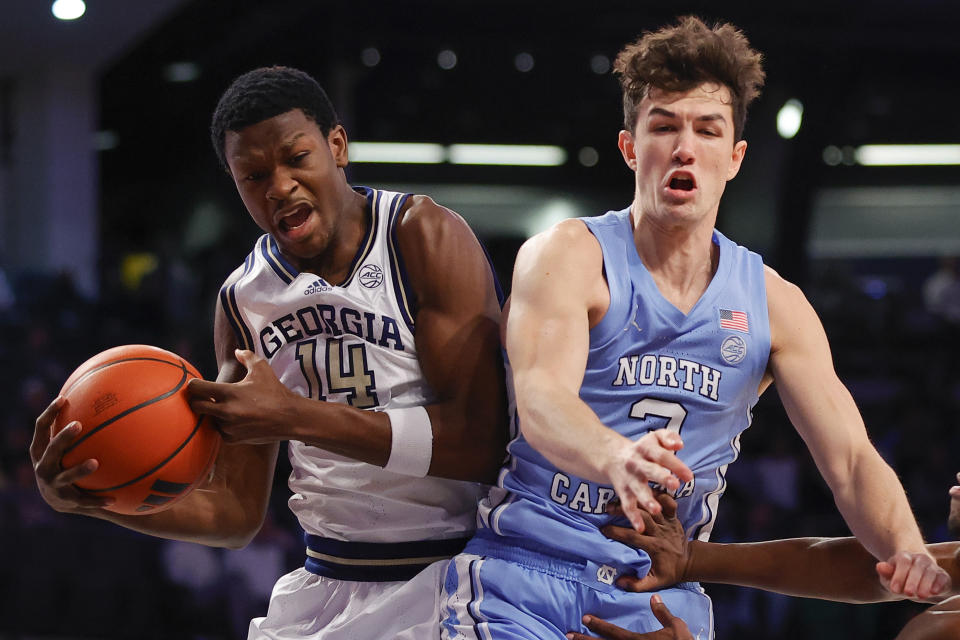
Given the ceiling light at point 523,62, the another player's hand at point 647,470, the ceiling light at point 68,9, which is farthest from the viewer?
the ceiling light at point 523,62

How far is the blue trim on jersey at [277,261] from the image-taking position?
288 cm

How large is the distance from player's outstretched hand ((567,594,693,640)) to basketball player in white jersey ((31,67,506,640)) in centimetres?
42

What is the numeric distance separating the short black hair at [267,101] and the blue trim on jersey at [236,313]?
31cm

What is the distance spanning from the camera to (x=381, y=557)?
2846 mm

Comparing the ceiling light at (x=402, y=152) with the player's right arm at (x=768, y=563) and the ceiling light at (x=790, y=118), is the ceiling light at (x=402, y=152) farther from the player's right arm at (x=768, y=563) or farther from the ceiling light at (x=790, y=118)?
the player's right arm at (x=768, y=563)

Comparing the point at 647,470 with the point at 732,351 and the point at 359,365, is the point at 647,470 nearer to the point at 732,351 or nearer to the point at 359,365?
the point at 732,351

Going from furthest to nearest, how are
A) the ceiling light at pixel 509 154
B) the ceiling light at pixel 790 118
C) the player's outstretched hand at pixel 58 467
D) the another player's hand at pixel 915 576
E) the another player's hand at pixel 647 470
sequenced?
the ceiling light at pixel 509 154, the ceiling light at pixel 790 118, the player's outstretched hand at pixel 58 467, the another player's hand at pixel 915 576, the another player's hand at pixel 647 470

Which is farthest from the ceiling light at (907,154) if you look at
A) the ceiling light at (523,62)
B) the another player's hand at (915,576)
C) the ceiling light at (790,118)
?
the another player's hand at (915,576)

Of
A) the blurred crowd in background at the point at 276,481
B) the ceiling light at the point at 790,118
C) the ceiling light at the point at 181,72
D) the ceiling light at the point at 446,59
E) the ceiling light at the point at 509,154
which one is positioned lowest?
the blurred crowd in background at the point at 276,481

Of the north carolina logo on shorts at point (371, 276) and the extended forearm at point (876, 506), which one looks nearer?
the extended forearm at point (876, 506)

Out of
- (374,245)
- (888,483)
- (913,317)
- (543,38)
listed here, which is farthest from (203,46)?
(888,483)

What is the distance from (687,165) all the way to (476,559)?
1.04 meters

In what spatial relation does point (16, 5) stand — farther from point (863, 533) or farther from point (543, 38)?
point (863, 533)

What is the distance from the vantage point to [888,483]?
96.0 inches
